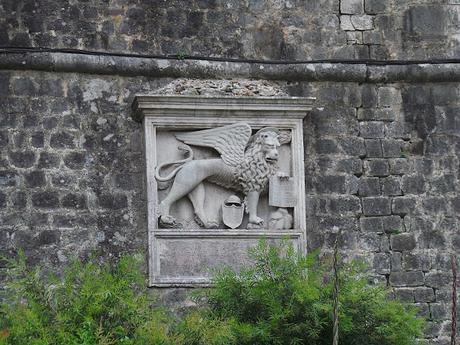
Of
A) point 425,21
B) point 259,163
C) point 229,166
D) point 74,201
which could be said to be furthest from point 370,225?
point 74,201

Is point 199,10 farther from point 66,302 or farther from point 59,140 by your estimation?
point 66,302

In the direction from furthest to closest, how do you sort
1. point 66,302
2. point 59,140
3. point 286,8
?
1. point 286,8
2. point 59,140
3. point 66,302

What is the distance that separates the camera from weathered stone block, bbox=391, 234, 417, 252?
11.1m

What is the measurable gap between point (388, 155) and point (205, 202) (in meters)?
1.69

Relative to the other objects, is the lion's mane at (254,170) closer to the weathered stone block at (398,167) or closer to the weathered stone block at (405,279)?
the weathered stone block at (398,167)

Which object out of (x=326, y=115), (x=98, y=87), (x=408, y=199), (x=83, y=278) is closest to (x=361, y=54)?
(x=326, y=115)

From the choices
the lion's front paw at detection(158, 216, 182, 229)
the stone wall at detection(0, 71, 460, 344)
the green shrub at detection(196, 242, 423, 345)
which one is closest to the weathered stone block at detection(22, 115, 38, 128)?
the stone wall at detection(0, 71, 460, 344)

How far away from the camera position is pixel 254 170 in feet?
35.7

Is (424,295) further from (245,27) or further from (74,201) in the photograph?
(74,201)

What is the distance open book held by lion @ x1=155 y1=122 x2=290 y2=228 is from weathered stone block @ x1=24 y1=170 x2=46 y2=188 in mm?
946

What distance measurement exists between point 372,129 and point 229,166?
54.1 inches

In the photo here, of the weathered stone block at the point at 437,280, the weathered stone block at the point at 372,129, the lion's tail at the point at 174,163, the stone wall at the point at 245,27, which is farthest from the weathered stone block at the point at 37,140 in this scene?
the weathered stone block at the point at 437,280

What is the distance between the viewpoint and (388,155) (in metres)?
11.2

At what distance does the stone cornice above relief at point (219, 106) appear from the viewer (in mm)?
10720
